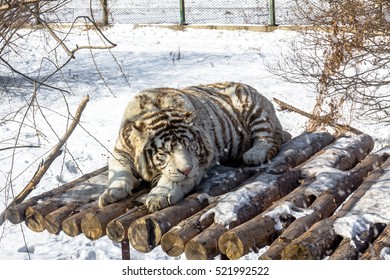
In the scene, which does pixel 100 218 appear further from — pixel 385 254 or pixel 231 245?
pixel 385 254

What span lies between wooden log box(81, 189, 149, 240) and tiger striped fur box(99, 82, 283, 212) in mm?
74

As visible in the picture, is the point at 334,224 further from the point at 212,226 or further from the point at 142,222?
the point at 142,222

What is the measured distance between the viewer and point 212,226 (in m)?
3.43

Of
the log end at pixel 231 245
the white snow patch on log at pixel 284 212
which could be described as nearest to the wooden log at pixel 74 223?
the log end at pixel 231 245

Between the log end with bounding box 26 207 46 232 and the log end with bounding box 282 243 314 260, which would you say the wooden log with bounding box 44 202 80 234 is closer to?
the log end with bounding box 26 207 46 232

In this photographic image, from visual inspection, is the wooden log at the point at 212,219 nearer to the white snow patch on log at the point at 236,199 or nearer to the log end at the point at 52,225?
the white snow patch on log at the point at 236,199

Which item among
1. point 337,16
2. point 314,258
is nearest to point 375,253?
point 314,258

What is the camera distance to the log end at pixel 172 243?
3.34 metres

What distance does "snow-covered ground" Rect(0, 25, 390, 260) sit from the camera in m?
5.78

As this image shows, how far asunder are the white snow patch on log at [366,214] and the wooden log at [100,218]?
1194mm

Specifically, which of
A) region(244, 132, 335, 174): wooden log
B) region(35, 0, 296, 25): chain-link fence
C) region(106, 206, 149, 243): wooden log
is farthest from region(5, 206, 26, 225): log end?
region(35, 0, 296, 25): chain-link fence

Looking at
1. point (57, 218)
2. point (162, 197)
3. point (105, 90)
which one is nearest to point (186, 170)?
point (162, 197)

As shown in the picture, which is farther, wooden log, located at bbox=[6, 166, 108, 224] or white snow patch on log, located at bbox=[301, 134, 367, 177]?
white snow patch on log, located at bbox=[301, 134, 367, 177]

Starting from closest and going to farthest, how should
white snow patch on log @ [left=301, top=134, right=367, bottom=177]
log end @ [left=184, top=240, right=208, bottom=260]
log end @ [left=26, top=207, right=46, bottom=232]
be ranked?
1. log end @ [left=184, top=240, right=208, bottom=260]
2. log end @ [left=26, top=207, right=46, bottom=232]
3. white snow patch on log @ [left=301, top=134, right=367, bottom=177]
